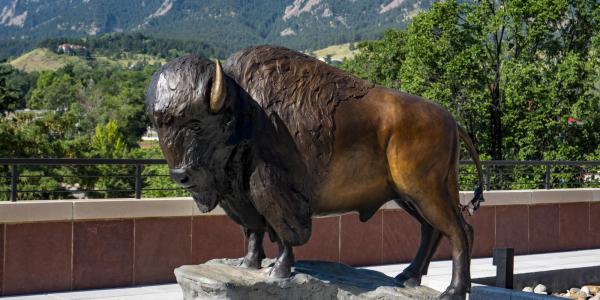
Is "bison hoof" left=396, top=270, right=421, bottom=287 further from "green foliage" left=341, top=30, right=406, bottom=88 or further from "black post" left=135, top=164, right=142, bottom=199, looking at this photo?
"green foliage" left=341, top=30, right=406, bottom=88

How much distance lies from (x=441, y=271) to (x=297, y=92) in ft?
21.9

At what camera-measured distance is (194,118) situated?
5.34 m

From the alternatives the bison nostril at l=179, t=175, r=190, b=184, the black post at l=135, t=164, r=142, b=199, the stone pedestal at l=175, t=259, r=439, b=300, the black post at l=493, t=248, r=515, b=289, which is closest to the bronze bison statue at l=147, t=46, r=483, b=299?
the bison nostril at l=179, t=175, r=190, b=184

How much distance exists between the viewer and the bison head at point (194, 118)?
532 cm

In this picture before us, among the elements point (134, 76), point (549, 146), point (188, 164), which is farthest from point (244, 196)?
point (134, 76)

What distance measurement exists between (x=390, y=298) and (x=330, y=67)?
5.68 feet

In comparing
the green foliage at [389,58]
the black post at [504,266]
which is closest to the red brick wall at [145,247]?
the black post at [504,266]

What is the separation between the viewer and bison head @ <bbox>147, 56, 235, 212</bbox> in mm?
5316

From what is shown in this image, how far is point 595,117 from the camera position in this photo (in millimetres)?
25609

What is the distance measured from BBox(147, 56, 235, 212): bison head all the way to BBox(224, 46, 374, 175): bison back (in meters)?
0.37

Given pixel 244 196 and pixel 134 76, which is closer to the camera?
pixel 244 196

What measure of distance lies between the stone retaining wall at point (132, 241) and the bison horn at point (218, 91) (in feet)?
15.2

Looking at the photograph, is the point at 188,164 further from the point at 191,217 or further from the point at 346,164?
the point at 191,217

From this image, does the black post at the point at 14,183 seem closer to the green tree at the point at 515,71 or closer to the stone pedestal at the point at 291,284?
the stone pedestal at the point at 291,284
